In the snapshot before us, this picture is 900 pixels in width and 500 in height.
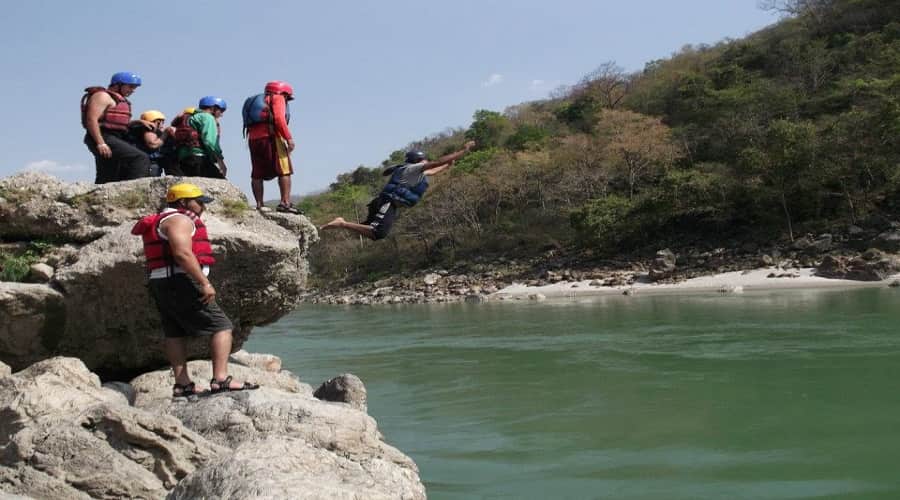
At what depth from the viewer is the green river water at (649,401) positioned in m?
6.34

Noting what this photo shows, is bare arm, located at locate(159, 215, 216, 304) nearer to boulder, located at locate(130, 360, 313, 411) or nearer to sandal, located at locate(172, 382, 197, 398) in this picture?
sandal, located at locate(172, 382, 197, 398)

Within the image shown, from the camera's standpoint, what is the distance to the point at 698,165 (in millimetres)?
38250

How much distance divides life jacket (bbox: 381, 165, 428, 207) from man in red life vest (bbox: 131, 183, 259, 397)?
2531mm

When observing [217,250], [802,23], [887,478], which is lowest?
[887,478]

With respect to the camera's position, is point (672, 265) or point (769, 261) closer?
point (769, 261)

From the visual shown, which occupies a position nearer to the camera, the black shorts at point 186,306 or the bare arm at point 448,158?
the black shorts at point 186,306

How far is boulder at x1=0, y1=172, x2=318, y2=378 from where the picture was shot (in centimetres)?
670

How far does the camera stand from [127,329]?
7043 millimetres

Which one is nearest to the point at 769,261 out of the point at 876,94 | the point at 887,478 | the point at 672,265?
the point at 672,265

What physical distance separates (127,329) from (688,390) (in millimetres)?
6349

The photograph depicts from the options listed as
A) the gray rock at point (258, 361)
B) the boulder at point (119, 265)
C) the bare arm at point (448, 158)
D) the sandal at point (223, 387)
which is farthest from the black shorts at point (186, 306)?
the bare arm at point (448, 158)

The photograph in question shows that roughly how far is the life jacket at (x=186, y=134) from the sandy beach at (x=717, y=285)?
67.0 feet

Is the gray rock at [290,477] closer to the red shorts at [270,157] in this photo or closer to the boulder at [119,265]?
the boulder at [119,265]

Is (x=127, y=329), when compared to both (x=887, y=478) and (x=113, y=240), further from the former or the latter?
(x=887, y=478)
